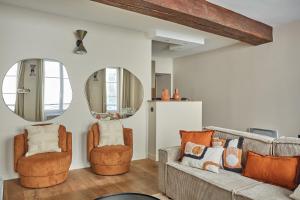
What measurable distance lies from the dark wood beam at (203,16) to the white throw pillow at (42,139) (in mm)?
1906

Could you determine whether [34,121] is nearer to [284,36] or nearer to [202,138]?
[202,138]

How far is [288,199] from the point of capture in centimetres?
174

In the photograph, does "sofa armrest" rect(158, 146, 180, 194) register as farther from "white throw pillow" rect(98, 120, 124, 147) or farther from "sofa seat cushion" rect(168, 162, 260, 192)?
"white throw pillow" rect(98, 120, 124, 147)

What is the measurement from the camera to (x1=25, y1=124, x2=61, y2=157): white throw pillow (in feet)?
9.97

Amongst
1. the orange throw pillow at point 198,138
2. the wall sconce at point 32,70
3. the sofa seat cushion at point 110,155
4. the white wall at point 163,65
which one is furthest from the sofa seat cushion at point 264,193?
the white wall at point 163,65

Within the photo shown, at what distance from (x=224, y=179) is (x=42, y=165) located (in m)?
2.17

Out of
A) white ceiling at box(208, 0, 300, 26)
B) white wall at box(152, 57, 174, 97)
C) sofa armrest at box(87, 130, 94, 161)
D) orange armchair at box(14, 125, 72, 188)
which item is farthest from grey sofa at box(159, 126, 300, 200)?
white wall at box(152, 57, 174, 97)

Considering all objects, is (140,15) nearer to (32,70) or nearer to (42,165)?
Result: (32,70)

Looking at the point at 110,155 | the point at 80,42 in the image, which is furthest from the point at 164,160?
the point at 80,42

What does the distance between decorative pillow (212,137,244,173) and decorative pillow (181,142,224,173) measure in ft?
0.23

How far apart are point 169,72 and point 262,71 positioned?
2.97 metres

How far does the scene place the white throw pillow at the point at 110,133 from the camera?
360cm

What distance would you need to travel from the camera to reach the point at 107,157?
3289 mm

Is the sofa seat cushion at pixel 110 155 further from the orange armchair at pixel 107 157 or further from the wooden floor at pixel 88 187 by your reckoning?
the wooden floor at pixel 88 187
